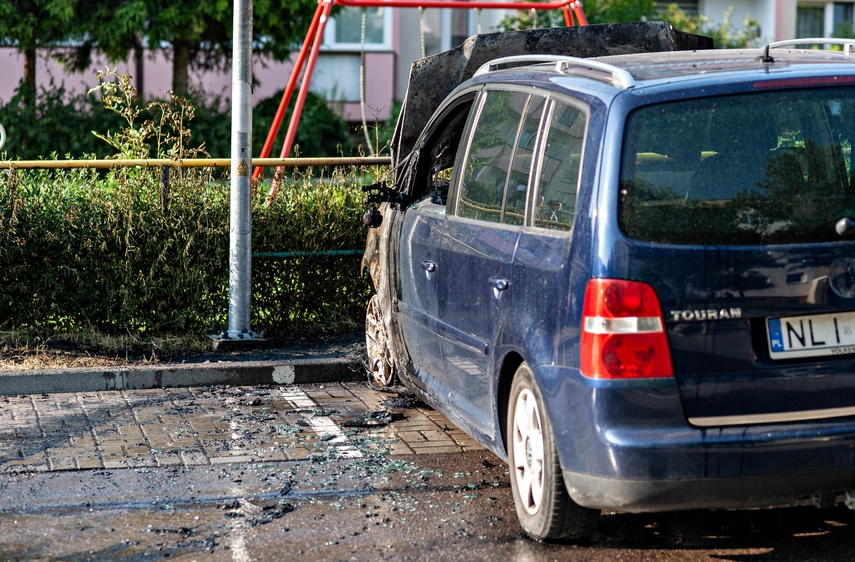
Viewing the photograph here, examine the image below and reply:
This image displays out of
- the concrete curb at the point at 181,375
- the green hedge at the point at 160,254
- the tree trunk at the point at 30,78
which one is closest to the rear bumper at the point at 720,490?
the concrete curb at the point at 181,375

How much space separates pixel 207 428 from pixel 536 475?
2.54 meters

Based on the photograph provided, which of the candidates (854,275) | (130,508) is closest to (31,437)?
(130,508)

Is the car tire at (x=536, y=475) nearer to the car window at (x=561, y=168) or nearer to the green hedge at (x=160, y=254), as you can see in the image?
the car window at (x=561, y=168)

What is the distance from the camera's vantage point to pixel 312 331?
859 centimetres

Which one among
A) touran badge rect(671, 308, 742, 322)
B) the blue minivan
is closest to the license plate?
the blue minivan

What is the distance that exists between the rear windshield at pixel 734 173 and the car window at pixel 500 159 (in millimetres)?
695

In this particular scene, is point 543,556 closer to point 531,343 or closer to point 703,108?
point 531,343

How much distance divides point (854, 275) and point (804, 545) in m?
1.13

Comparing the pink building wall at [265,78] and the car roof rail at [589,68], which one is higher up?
the pink building wall at [265,78]

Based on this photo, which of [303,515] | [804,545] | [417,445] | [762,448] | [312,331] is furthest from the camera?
[312,331]

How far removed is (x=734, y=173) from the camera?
13.4 feet

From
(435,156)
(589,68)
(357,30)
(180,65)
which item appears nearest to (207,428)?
(435,156)

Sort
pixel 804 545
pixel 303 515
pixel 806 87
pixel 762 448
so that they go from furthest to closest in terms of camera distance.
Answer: pixel 303 515, pixel 804 545, pixel 806 87, pixel 762 448

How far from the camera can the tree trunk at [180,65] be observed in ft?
66.3
